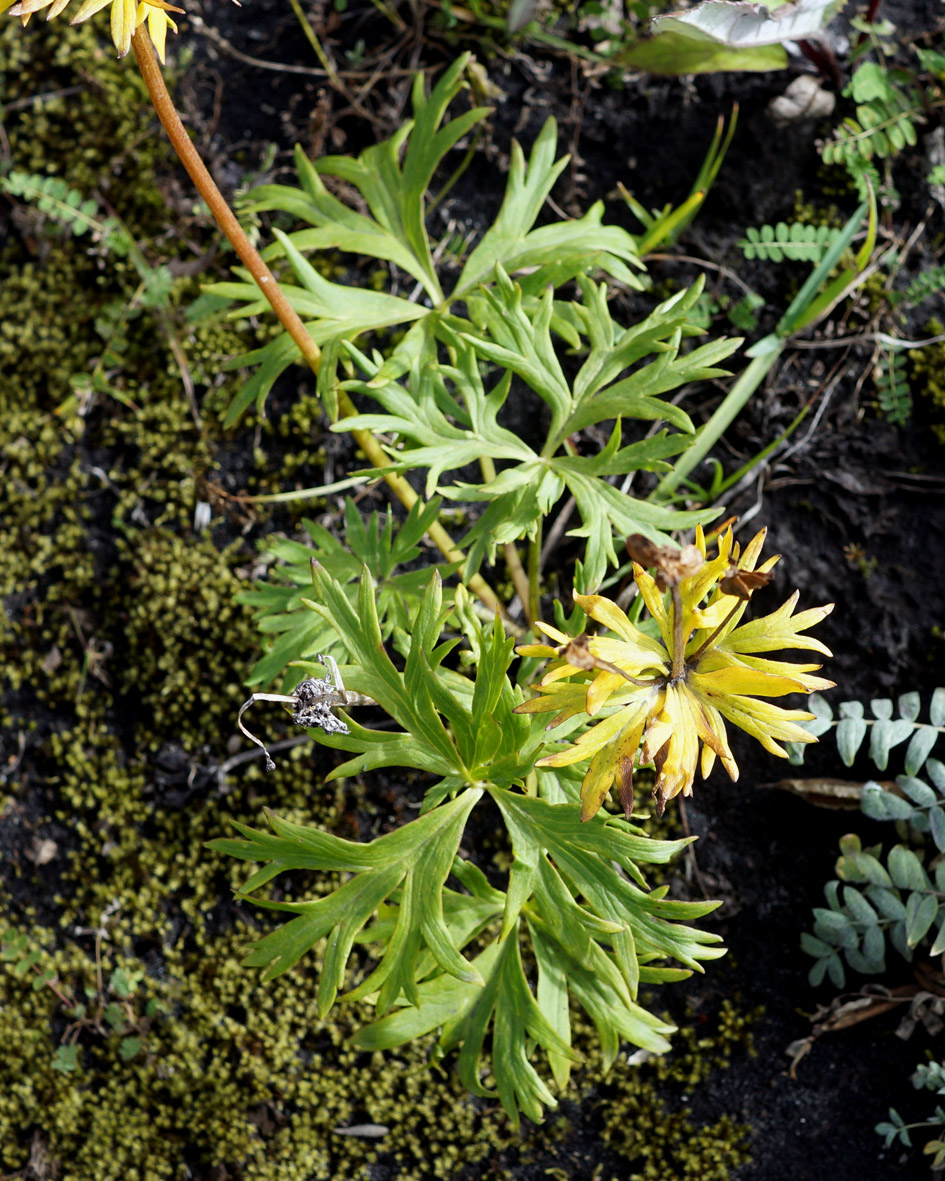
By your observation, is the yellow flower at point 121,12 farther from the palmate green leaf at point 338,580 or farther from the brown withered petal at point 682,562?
the palmate green leaf at point 338,580

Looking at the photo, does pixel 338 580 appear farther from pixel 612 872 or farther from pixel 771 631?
pixel 771 631

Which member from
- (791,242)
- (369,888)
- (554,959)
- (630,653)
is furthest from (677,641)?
(791,242)

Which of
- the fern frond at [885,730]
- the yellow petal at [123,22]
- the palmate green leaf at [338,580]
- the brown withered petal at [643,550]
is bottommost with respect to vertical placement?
the fern frond at [885,730]

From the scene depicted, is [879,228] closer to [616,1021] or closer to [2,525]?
[616,1021]

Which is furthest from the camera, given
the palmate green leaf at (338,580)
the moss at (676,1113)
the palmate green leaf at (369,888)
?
the moss at (676,1113)

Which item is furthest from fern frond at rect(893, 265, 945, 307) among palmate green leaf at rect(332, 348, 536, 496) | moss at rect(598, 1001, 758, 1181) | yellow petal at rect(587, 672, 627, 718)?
moss at rect(598, 1001, 758, 1181)

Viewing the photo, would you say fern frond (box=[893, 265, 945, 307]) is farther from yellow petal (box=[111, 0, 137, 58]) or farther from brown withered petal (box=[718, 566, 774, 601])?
yellow petal (box=[111, 0, 137, 58])

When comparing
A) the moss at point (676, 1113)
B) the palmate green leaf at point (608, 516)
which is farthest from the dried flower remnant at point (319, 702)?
the moss at point (676, 1113)
